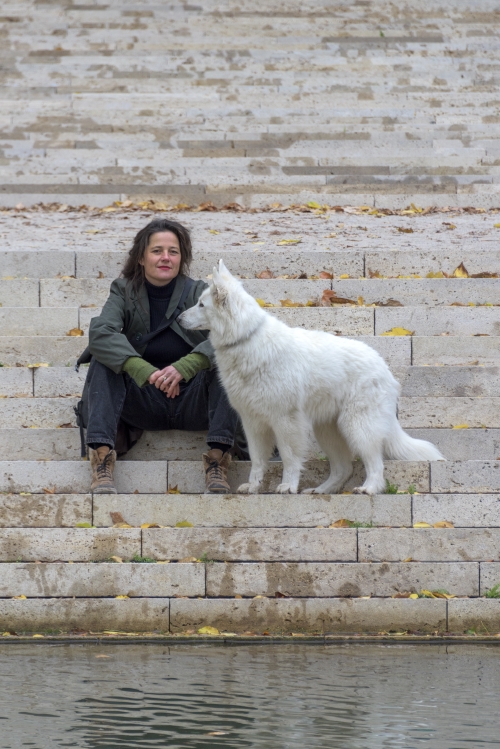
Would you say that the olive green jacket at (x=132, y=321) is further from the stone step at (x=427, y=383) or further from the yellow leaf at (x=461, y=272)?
the yellow leaf at (x=461, y=272)

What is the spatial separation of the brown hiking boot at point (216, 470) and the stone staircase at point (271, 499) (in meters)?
0.16

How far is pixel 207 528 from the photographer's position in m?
5.93

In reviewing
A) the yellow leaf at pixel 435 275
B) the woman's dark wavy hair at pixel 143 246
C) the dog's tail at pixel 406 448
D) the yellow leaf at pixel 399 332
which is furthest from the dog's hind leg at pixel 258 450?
the yellow leaf at pixel 435 275

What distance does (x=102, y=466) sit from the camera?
20.9ft

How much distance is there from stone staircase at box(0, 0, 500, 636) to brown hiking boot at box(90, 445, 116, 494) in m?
0.16

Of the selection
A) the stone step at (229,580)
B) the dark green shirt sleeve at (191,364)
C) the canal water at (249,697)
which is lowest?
the canal water at (249,697)

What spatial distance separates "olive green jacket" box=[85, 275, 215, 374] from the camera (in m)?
6.59

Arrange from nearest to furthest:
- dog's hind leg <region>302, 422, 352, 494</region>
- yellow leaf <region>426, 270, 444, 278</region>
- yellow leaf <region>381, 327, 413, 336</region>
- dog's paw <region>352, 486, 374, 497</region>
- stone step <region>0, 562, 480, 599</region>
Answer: stone step <region>0, 562, 480, 599</region>
dog's paw <region>352, 486, 374, 497</region>
dog's hind leg <region>302, 422, 352, 494</region>
yellow leaf <region>381, 327, 413, 336</region>
yellow leaf <region>426, 270, 444, 278</region>

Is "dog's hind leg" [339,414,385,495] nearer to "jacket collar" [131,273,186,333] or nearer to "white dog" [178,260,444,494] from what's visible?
"white dog" [178,260,444,494]

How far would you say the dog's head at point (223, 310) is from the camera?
20.8 ft

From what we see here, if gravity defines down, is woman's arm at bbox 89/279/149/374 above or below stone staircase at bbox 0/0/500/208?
below

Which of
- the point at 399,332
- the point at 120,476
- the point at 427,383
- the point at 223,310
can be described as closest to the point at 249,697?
the point at 120,476

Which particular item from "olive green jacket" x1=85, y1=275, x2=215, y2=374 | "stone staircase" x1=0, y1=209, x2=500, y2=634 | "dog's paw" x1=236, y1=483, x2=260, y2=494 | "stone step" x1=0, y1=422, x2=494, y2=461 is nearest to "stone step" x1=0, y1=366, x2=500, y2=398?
"stone staircase" x1=0, y1=209, x2=500, y2=634

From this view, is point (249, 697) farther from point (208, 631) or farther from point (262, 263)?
point (262, 263)
